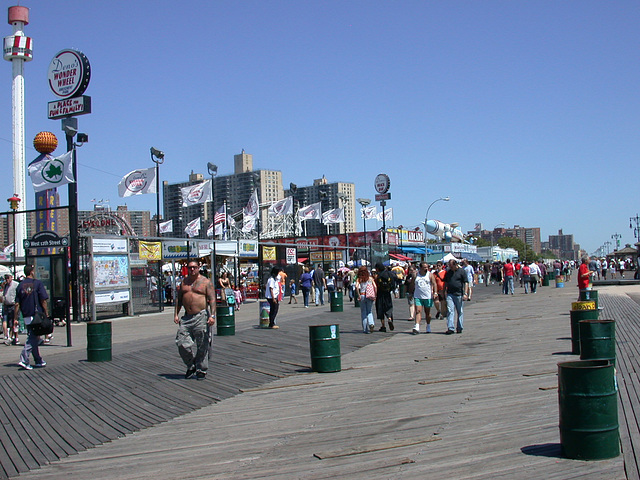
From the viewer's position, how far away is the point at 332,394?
Result: 8977 mm

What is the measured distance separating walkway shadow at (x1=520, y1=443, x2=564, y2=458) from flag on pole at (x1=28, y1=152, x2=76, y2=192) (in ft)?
46.4

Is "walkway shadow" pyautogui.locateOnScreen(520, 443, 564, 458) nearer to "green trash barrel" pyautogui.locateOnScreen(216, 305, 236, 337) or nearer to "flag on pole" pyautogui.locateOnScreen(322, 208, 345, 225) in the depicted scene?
"green trash barrel" pyautogui.locateOnScreen(216, 305, 236, 337)

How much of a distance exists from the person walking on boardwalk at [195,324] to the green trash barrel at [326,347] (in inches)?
68.2

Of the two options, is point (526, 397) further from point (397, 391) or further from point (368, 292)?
point (368, 292)

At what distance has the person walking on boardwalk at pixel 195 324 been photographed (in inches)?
405

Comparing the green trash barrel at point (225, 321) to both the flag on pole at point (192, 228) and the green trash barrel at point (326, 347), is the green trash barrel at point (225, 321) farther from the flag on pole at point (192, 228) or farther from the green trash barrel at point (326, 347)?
the flag on pole at point (192, 228)

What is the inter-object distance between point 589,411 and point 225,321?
1182cm

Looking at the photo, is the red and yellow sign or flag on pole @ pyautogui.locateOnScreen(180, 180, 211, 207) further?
flag on pole @ pyautogui.locateOnScreen(180, 180, 211, 207)

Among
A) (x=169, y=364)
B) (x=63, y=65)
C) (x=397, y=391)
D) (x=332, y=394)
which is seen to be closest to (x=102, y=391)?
(x=169, y=364)

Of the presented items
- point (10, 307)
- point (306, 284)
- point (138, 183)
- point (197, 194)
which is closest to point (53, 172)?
point (10, 307)

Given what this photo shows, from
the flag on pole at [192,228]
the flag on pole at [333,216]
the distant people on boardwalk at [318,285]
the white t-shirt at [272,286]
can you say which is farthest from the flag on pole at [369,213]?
the white t-shirt at [272,286]

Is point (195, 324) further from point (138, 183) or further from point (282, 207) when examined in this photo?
point (282, 207)

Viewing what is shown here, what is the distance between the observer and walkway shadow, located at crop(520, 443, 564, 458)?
554cm

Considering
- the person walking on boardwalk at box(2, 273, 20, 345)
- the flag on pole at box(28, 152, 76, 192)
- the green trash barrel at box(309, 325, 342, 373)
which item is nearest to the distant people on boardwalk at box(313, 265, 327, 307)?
the flag on pole at box(28, 152, 76, 192)
